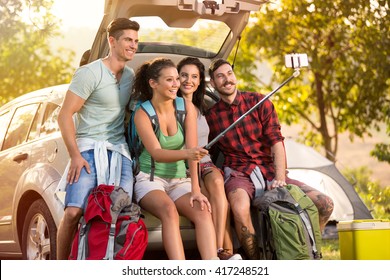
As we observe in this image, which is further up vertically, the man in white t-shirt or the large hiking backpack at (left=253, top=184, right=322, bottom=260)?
the man in white t-shirt

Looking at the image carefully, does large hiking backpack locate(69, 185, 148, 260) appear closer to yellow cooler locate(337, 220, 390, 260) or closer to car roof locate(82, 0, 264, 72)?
car roof locate(82, 0, 264, 72)

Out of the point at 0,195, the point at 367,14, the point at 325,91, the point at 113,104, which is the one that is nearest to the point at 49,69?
the point at 325,91

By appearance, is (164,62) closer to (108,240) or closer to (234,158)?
(234,158)

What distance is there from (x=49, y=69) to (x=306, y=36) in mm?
8623

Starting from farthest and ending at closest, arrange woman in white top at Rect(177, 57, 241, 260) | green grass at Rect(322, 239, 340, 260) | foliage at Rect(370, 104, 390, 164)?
foliage at Rect(370, 104, 390, 164), green grass at Rect(322, 239, 340, 260), woman in white top at Rect(177, 57, 241, 260)

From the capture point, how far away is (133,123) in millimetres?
5246

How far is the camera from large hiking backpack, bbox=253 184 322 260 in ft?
17.0

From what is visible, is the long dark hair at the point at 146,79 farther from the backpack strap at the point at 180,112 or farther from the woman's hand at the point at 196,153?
the woman's hand at the point at 196,153

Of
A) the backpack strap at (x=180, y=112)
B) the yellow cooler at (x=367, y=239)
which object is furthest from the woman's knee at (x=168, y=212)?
the yellow cooler at (x=367, y=239)

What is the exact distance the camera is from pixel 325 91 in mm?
14648

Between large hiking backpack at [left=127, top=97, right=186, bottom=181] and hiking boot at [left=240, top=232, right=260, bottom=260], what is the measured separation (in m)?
0.64

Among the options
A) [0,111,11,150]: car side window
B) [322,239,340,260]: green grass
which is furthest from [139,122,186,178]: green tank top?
[322,239,340,260]: green grass

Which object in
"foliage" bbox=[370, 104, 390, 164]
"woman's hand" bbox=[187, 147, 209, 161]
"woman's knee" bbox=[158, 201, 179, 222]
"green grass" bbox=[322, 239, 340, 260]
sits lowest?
"green grass" bbox=[322, 239, 340, 260]

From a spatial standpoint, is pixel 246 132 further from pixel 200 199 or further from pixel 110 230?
pixel 110 230
